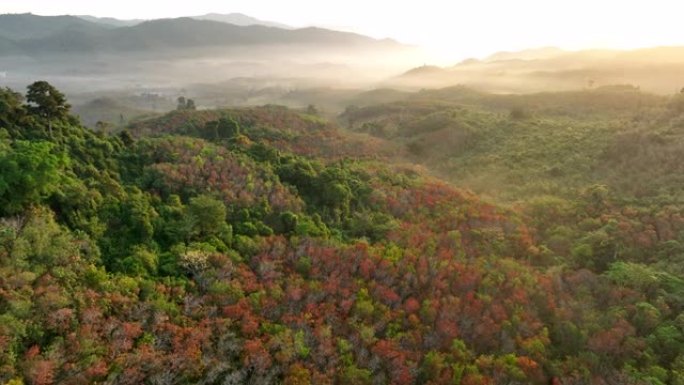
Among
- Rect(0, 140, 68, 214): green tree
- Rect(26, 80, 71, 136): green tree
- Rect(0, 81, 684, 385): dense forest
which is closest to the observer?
Rect(0, 81, 684, 385): dense forest

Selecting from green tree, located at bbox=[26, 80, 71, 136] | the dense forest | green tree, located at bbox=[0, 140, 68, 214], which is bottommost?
the dense forest

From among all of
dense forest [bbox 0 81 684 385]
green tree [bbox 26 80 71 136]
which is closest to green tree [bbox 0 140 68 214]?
dense forest [bbox 0 81 684 385]

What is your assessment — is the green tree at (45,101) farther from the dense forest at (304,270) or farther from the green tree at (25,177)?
the green tree at (25,177)

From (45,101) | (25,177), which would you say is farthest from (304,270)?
(45,101)

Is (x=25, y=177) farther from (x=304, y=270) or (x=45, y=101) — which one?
(x=304, y=270)

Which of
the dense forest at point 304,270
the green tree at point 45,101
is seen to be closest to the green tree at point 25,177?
the dense forest at point 304,270

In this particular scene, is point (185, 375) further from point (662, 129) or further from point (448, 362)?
point (662, 129)

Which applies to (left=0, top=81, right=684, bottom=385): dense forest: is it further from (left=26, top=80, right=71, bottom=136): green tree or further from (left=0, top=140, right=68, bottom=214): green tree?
(left=26, top=80, right=71, bottom=136): green tree

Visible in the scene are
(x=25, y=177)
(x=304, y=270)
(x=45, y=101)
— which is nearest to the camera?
(x=25, y=177)

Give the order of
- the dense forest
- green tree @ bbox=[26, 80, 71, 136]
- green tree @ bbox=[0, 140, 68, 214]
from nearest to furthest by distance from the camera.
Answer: the dense forest < green tree @ bbox=[0, 140, 68, 214] < green tree @ bbox=[26, 80, 71, 136]
